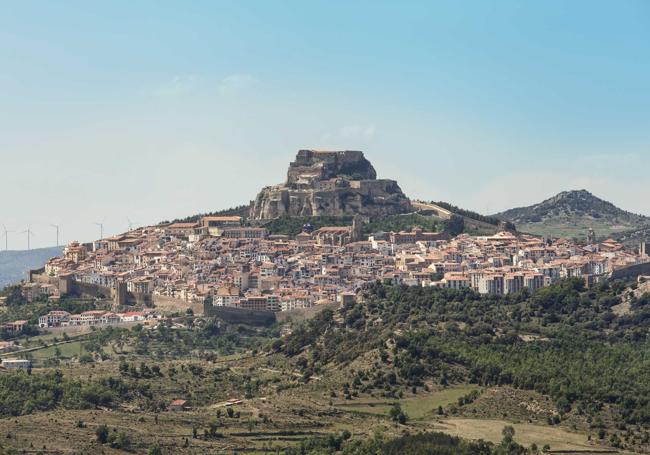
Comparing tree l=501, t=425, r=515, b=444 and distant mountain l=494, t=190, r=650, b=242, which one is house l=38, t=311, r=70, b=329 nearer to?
tree l=501, t=425, r=515, b=444

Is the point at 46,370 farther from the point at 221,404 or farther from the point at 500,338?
the point at 500,338

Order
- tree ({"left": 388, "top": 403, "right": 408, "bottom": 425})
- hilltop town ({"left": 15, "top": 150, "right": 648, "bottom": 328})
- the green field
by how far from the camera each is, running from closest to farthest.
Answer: tree ({"left": 388, "top": 403, "right": 408, "bottom": 425})
the green field
hilltop town ({"left": 15, "top": 150, "right": 648, "bottom": 328})

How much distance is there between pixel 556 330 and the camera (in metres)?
88.7

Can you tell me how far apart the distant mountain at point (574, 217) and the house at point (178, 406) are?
229 feet

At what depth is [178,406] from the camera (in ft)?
249

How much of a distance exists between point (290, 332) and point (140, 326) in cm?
842

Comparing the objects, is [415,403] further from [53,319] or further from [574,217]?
[574,217]

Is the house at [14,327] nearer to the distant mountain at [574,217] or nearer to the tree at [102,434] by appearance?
the tree at [102,434]

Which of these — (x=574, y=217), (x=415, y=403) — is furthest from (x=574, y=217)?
(x=415, y=403)

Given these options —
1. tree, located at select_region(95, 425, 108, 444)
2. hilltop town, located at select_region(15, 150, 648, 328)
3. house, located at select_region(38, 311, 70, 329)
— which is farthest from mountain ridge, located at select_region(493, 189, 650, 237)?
tree, located at select_region(95, 425, 108, 444)

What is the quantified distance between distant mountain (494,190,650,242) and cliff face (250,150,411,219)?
62.9 ft

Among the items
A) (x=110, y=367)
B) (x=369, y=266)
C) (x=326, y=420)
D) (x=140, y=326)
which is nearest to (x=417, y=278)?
(x=369, y=266)

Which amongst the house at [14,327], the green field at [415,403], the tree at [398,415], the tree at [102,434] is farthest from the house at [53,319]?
the tree at [398,415]

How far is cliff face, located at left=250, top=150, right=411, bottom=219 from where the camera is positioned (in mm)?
126750
